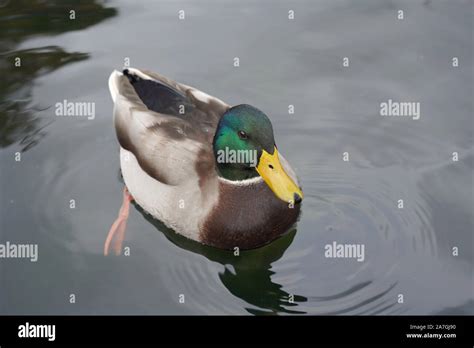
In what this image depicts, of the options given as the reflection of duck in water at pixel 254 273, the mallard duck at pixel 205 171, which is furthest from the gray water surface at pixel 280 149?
the mallard duck at pixel 205 171

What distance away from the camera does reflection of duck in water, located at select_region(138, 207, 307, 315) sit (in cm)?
563

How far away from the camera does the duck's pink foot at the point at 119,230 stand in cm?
622

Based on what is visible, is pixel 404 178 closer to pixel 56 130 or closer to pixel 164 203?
pixel 164 203

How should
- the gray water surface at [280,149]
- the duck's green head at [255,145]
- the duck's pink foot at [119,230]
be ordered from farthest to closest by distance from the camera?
the duck's pink foot at [119,230] → the gray water surface at [280,149] → the duck's green head at [255,145]

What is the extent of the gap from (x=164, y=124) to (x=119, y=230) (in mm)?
919

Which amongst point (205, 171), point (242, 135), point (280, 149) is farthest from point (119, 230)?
point (280, 149)

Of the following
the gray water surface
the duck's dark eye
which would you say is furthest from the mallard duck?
the gray water surface

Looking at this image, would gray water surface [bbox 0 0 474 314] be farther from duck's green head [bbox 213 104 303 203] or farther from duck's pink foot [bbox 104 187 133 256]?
duck's green head [bbox 213 104 303 203]

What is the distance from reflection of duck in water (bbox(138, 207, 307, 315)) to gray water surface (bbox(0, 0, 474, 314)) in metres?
0.01

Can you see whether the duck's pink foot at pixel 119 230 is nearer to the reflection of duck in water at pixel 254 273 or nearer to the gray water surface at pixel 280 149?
the gray water surface at pixel 280 149

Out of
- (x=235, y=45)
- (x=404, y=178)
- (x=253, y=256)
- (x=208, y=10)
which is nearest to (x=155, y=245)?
(x=253, y=256)

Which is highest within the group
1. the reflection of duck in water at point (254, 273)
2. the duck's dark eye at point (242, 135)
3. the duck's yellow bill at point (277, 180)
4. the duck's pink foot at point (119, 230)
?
the duck's dark eye at point (242, 135)

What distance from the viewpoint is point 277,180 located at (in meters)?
5.62

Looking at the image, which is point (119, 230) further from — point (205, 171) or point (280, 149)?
point (280, 149)
